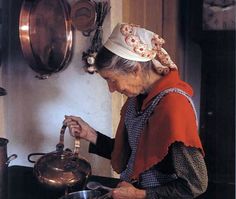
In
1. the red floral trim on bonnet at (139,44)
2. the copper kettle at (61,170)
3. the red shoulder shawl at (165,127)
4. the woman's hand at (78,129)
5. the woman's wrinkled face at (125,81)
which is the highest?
the red floral trim on bonnet at (139,44)

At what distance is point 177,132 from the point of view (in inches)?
27.5

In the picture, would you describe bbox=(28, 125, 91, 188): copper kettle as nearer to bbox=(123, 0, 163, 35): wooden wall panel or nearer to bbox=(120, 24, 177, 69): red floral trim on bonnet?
bbox=(120, 24, 177, 69): red floral trim on bonnet

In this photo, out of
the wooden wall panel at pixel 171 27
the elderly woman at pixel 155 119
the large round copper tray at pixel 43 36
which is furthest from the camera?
the wooden wall panel at pixel 171 27

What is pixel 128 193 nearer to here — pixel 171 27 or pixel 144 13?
pixel 144 13

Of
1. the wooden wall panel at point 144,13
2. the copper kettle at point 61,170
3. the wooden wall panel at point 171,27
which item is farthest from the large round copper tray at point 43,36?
the wooden wall panel at point 171,27

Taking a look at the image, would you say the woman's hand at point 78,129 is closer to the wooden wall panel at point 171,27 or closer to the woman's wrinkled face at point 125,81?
the woman's wrinkled face at point 125,81

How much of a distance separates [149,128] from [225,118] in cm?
102

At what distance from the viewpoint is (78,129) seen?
0.94 m

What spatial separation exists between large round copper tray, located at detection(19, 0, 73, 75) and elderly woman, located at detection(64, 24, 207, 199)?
37 cm

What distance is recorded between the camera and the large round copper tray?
111 centimetres

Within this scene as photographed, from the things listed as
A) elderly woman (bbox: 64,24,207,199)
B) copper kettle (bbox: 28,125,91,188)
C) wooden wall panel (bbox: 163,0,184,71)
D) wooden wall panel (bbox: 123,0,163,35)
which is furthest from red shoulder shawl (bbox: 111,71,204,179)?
wooden wall panel (bbox: 163,0,184,71)

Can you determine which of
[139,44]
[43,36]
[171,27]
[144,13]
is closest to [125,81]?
[139,44]

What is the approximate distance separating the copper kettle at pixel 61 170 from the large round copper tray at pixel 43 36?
34 centimetres

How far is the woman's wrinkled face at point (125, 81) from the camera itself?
0.76 m
